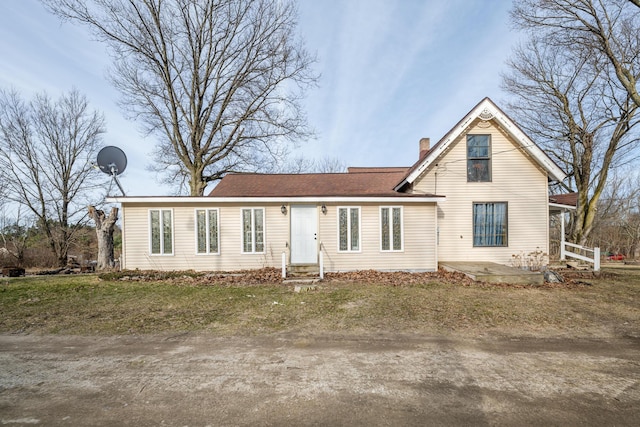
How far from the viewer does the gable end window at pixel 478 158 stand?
41.0 ft

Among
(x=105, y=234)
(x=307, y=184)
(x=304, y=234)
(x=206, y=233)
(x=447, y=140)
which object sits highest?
(x=447, y=140)

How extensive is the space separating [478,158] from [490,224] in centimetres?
294

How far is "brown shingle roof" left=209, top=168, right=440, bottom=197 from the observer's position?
549 inches

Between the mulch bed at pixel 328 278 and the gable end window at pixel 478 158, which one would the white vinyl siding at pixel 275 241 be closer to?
the mulch bed at pixel 328 278

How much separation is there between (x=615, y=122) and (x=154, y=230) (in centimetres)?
2306

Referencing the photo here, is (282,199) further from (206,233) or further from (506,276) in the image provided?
(506,276)

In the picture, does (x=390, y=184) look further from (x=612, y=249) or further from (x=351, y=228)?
(x=612, y=249)

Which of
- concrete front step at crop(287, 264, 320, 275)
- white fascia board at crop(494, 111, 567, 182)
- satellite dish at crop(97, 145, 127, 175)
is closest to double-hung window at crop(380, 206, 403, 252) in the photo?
concrete front step at crop(287, 264, 320, 275)

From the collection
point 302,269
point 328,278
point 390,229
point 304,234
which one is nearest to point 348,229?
point 390,229

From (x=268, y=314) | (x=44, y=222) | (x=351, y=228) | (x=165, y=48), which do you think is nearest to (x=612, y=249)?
(x=351, y=228)

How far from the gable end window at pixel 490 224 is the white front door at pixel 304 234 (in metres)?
7.01

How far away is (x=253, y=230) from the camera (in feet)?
36.6

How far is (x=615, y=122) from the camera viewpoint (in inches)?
593

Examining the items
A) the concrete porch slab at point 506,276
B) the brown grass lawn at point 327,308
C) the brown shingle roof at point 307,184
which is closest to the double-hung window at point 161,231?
the brown grass lawn at point 327,308
